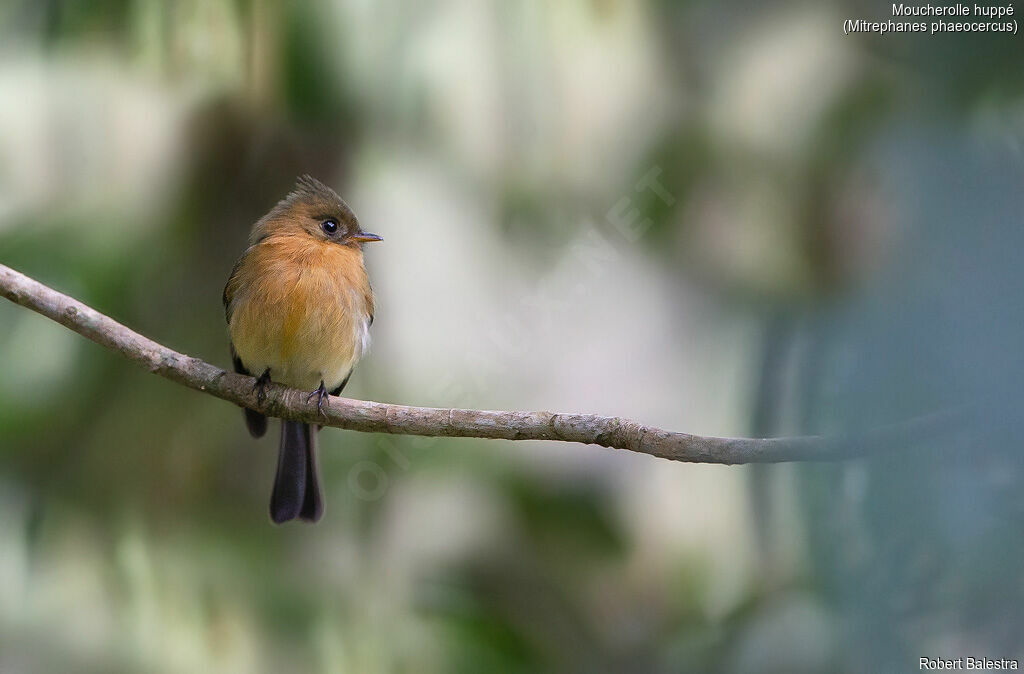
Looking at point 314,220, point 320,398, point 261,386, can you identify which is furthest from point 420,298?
point 320,398

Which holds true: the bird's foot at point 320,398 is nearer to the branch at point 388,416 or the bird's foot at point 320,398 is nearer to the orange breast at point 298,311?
the branch at point 388,416

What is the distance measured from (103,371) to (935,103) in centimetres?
348

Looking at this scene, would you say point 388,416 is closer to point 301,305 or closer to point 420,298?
point 301,305

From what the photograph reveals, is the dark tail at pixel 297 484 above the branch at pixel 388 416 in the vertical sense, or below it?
below

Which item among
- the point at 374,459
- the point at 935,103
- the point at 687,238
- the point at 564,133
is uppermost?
the point at 564,133

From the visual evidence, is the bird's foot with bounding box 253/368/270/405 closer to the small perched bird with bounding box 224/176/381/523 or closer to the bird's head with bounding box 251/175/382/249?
the small perched bird with bounding box 224/176/381/523

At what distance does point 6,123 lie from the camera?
12.0ft

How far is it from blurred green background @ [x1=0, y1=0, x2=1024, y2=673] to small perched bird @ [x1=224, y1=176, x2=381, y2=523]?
52 cm

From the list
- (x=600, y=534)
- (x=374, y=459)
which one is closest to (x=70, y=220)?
(x=374, y=459)

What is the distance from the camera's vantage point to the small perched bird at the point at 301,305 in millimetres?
2758

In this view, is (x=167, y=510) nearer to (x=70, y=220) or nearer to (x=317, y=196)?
(x=70, y=220)

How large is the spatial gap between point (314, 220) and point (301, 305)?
347 mm

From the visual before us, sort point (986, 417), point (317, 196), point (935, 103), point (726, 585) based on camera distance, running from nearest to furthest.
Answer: point (986, 417) < point (935, 103) < point (317, 196) < point (726, 585)

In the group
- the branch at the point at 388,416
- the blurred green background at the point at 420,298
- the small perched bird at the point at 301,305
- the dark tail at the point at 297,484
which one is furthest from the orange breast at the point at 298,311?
the blurred green background at the point at 420,298
